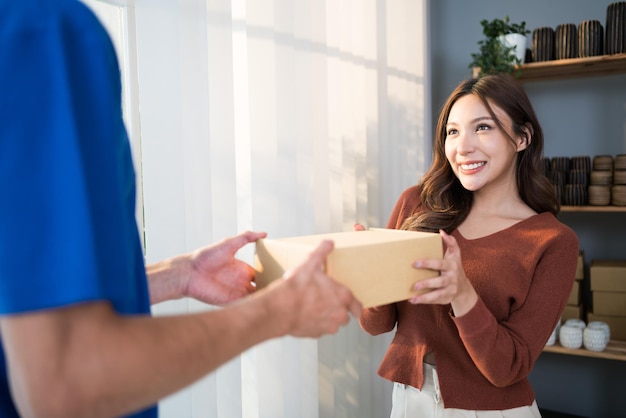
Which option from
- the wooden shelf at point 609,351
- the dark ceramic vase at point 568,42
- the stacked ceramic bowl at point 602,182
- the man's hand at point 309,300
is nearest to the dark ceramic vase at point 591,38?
the dark ceramic vase at point 568,42

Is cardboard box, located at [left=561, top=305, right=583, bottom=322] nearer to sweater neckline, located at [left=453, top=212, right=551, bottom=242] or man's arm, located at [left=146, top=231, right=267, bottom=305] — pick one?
sweater neckline, located at [left=453, top=212, right=551, bottom=242]

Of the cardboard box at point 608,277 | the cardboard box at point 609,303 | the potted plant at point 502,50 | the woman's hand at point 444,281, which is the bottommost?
the cardboard box at point 609,303

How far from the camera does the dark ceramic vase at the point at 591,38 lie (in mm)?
2596

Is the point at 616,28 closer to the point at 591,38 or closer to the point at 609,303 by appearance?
the point at 591,38

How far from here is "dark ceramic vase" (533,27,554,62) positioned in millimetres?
2717

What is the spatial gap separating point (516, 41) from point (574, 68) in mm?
342

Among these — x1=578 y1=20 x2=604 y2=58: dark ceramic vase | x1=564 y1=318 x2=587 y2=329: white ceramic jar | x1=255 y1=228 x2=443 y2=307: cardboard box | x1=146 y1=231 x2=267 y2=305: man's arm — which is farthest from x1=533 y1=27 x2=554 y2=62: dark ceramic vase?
x1=146 y1=231 x2=267 y2=305: man's arm

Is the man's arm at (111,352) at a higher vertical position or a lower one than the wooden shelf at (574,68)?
lower

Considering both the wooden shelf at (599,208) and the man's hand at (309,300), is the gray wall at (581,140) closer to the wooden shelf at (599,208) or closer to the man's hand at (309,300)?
the wooden shelf at (599,208)

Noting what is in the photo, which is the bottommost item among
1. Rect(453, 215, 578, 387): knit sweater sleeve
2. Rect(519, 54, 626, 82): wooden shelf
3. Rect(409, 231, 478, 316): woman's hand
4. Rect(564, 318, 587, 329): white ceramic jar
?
Rect(564, 318, 587, 329): white ceramic jar

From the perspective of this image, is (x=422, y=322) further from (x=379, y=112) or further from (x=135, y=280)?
(x=379, y=112)

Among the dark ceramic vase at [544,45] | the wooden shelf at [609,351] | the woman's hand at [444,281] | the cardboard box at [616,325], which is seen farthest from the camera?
the dark ceramic vase at [544,45]

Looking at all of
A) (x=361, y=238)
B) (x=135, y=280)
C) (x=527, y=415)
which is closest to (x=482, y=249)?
(x=527, y=415)

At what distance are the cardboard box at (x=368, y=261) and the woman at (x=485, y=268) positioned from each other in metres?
0.20
